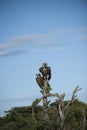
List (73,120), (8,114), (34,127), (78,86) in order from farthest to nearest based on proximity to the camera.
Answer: (8,114)
(73,120)
(34,127)
(78,86)

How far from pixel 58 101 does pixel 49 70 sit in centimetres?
183

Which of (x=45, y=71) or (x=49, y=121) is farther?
(x=49, y=121)

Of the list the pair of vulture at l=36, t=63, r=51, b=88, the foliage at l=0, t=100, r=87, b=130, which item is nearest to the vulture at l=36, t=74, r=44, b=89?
the pair of vulture at l=36, t=63, r=51, b=88

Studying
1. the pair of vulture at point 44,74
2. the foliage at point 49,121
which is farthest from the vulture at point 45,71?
the foliage at point 49,121

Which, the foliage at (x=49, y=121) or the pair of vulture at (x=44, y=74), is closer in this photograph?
the pair of vulture at (x=44, y=74)

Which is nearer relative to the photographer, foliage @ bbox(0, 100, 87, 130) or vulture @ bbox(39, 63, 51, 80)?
vulture @ bbox(39, 63, 51, 80)

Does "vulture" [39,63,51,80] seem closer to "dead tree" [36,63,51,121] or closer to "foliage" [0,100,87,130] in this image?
"dead tree" [36,63,51,121]

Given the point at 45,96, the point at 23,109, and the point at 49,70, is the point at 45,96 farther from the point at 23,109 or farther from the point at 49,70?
the point at 23,109

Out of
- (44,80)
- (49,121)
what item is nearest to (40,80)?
(44,80)

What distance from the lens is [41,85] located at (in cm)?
2502

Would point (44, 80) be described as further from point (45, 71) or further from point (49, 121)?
point (49, 121)

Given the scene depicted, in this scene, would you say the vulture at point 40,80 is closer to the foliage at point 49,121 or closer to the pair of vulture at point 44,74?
the pair of vulture at point 44,74

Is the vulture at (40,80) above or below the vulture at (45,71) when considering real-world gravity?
below

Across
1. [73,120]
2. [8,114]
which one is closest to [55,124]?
[73,120]
